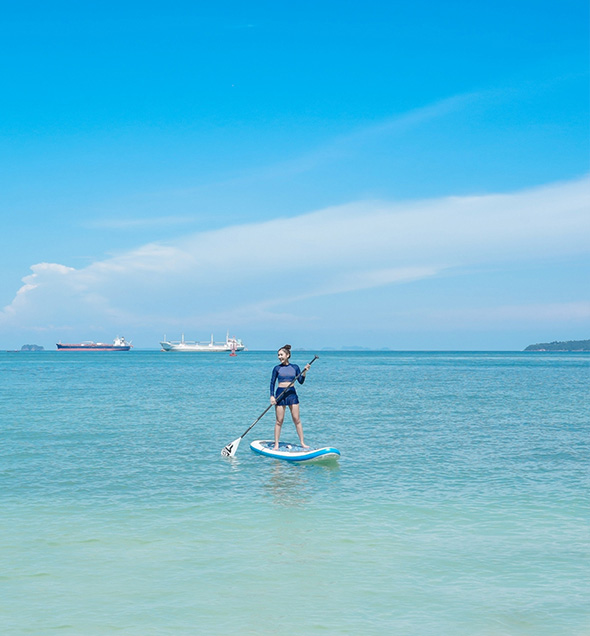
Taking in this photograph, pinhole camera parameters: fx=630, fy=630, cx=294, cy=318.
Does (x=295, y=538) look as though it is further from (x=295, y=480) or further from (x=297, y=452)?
(x=297, y=452)

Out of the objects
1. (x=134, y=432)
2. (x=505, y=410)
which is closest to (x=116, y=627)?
(x=134, y=432)

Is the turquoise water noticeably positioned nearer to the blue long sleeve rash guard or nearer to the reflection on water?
the reflection on water

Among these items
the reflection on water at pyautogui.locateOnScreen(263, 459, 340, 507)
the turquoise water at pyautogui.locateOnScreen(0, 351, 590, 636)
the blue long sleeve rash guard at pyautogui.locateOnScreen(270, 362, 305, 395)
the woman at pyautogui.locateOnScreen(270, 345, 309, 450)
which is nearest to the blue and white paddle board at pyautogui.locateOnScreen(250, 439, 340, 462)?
the reflection on water at pyautogui.locateOnScreen(263, 459, 340, 507)

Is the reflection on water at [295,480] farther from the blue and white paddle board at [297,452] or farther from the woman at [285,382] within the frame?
the woman at [285,382]

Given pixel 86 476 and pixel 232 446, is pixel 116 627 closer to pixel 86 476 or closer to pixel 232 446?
pixel 86 476

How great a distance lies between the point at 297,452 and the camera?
16969 mm

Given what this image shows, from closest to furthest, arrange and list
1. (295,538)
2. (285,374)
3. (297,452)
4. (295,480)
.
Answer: (295,538) < (295,480) < (285,374) < (297,452)

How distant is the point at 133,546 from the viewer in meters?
9.59

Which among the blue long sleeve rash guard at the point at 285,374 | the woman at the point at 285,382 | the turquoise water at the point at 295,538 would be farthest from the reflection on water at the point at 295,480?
the blue long sleeve rash guard at the point at 285,374

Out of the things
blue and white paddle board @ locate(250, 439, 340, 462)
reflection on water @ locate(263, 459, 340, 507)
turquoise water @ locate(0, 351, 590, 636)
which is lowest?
reflection on water @ locate(263, 459, 340, 507)

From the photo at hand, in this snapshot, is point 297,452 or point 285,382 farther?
point 297,452

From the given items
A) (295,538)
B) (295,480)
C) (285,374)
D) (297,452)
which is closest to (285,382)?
(285,374)

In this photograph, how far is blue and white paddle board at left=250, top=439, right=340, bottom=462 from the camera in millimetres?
16500

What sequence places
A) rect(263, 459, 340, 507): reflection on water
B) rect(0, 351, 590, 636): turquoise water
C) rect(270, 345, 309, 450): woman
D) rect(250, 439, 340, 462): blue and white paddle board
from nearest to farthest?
rect(0, 351, 590, 636): turquoise water
rect(263, 459, 340, 507): reflection on water
rect(250, 439, 340, 462): blue and white paddle board
rect(270, 345, 309, 450): woman
